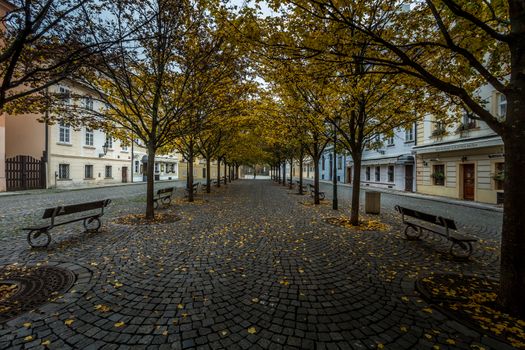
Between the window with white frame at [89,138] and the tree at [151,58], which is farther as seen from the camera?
the window with white frame at [89,138]

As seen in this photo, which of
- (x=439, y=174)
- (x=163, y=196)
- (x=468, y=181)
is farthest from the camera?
(x=439, y=174)

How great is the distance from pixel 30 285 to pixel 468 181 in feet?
69.7

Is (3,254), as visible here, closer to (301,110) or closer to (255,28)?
(255,28)

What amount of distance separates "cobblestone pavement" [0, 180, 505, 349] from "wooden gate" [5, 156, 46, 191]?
16.8 meters

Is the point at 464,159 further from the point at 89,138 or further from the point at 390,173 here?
the point at 89,138

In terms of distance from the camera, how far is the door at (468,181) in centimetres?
1557

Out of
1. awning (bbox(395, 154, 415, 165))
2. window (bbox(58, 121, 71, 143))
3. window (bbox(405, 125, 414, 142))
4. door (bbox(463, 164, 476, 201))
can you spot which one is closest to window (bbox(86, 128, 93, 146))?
window (bbox(58, 121, 71, 143))

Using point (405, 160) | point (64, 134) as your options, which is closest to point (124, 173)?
point (64, 134)

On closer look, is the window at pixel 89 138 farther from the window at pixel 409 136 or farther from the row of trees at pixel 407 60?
the window at pixel 409 136

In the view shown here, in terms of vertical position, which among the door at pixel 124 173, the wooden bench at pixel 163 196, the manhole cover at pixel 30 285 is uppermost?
the door at pixel 124 173

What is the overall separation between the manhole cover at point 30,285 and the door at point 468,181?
66.6ft

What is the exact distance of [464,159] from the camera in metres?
Answer: 15.8

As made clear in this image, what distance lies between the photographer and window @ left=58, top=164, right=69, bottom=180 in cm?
2219

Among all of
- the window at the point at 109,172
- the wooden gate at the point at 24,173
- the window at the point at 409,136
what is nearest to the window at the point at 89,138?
the window at the point at 109,172
